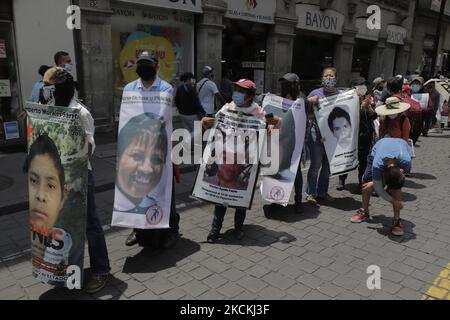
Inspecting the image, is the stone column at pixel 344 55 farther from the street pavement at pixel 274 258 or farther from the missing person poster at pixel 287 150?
the missing person poster at pixel 287 150

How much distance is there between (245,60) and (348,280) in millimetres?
11272

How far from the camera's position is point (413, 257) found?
4.04 meters

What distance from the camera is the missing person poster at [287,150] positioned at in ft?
16.1

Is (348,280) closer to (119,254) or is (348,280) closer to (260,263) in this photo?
(260,263)

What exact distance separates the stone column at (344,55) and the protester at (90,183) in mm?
16189

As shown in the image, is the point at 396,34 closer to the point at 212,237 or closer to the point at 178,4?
the point at 178,4

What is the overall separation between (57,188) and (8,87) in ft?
20.2

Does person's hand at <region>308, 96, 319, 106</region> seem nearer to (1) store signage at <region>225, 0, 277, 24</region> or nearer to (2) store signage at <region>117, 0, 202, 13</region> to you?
(2) store signage at <region>117, 0, 202, 13</region>

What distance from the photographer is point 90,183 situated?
10.9ft

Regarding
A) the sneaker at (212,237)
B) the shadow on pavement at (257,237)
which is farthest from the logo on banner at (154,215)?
the shadow on pavement at (257,237)

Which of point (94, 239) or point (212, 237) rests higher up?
point (94, 239)

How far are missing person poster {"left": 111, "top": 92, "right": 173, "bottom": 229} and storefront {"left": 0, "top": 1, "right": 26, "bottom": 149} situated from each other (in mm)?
5454

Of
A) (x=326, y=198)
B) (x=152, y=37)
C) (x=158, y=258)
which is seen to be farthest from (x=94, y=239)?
(x=152, y=37)

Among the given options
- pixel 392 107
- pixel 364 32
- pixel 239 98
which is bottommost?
pixel 392 107
